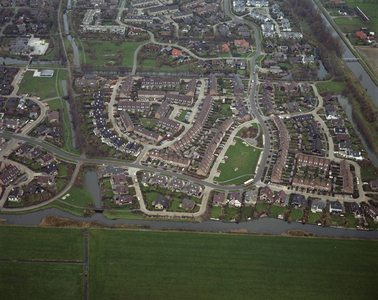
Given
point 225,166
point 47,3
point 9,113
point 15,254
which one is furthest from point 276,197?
point 47,3

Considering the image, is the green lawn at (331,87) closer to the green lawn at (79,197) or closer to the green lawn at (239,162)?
the green lawn at (239,162)

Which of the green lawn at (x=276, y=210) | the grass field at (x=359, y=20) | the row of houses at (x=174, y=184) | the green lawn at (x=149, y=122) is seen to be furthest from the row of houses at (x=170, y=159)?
the grass field at (x=359, y=20)

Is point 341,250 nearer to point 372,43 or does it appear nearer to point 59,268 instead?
point 59,268

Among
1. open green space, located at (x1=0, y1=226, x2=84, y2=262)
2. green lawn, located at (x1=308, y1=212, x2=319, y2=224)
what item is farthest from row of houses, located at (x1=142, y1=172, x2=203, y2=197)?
green lawn, located at (x1=308, y1=212, x2=319, y2=224)

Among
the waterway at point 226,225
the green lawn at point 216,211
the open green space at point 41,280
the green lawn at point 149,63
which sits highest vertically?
the green lawn at point 149,63

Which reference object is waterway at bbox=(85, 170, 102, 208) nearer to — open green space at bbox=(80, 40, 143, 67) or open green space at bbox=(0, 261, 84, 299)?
open green space at bbox=(0, 261, 84, 299)

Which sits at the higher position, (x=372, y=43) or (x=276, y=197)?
(x=372, y=43)

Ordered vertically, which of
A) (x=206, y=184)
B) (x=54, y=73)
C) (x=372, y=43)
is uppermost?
(x=372, y=43)
